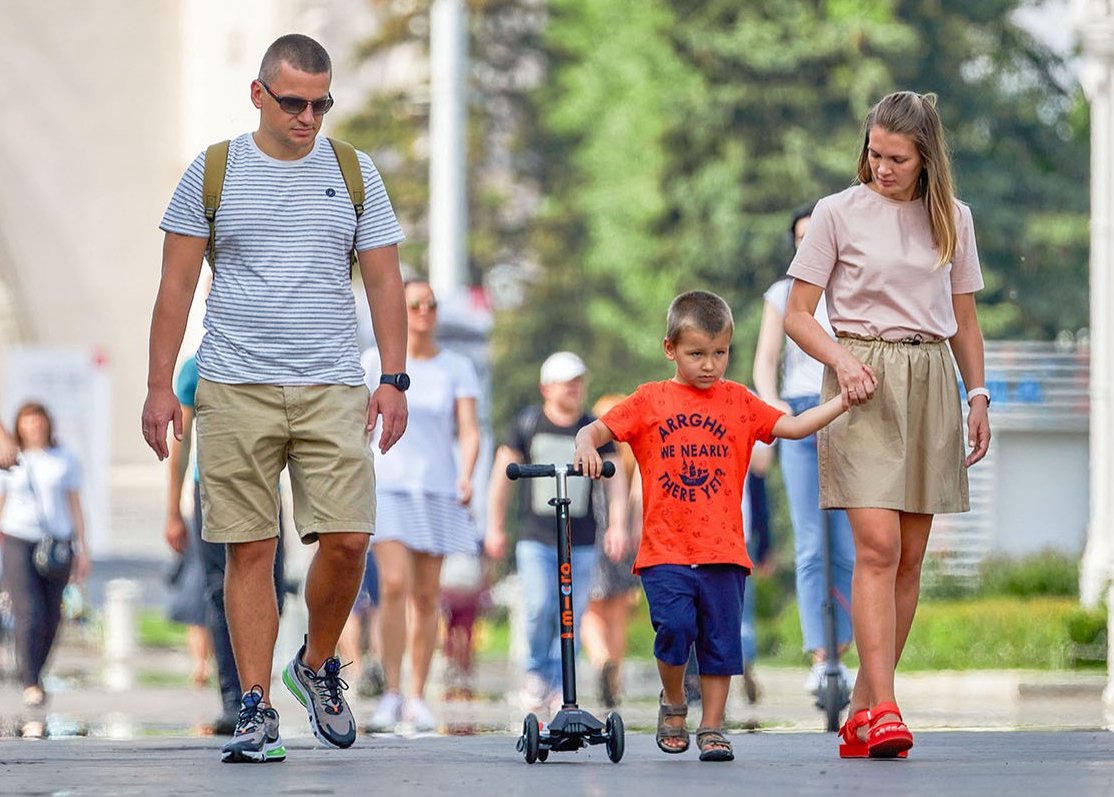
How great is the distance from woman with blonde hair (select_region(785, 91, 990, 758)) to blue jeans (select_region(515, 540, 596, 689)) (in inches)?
172

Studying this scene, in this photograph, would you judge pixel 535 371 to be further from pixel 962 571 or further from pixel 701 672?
pixel 701 672

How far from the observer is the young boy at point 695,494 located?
7652 millimetres

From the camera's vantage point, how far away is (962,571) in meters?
24.6

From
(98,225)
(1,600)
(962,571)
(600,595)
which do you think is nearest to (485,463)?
(1,600)

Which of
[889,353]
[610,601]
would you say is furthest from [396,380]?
[610,601]

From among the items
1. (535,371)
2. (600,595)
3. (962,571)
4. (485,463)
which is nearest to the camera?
(600,595)

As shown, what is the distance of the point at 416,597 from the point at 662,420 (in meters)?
3.46

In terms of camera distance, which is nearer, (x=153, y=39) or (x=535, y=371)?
(x=535, y=371)

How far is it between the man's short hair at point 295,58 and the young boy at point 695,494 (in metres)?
1.31

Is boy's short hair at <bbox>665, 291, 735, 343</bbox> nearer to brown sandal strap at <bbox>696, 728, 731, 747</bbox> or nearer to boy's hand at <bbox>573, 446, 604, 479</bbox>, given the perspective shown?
boy's hand at <bbox>573, 446, 604, 479</bbox>

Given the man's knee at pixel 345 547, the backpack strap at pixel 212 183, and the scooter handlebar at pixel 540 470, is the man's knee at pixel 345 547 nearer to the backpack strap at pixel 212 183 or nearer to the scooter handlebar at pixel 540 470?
the scooter handlebar at pixel 540 470

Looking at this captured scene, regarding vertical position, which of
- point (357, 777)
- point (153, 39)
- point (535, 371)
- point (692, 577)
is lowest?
point (357, 777)

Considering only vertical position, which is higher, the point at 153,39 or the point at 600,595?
the point at 153,39

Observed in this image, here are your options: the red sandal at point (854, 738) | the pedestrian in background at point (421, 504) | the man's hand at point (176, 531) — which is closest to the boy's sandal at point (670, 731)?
the red sandal at point (854, 738)
